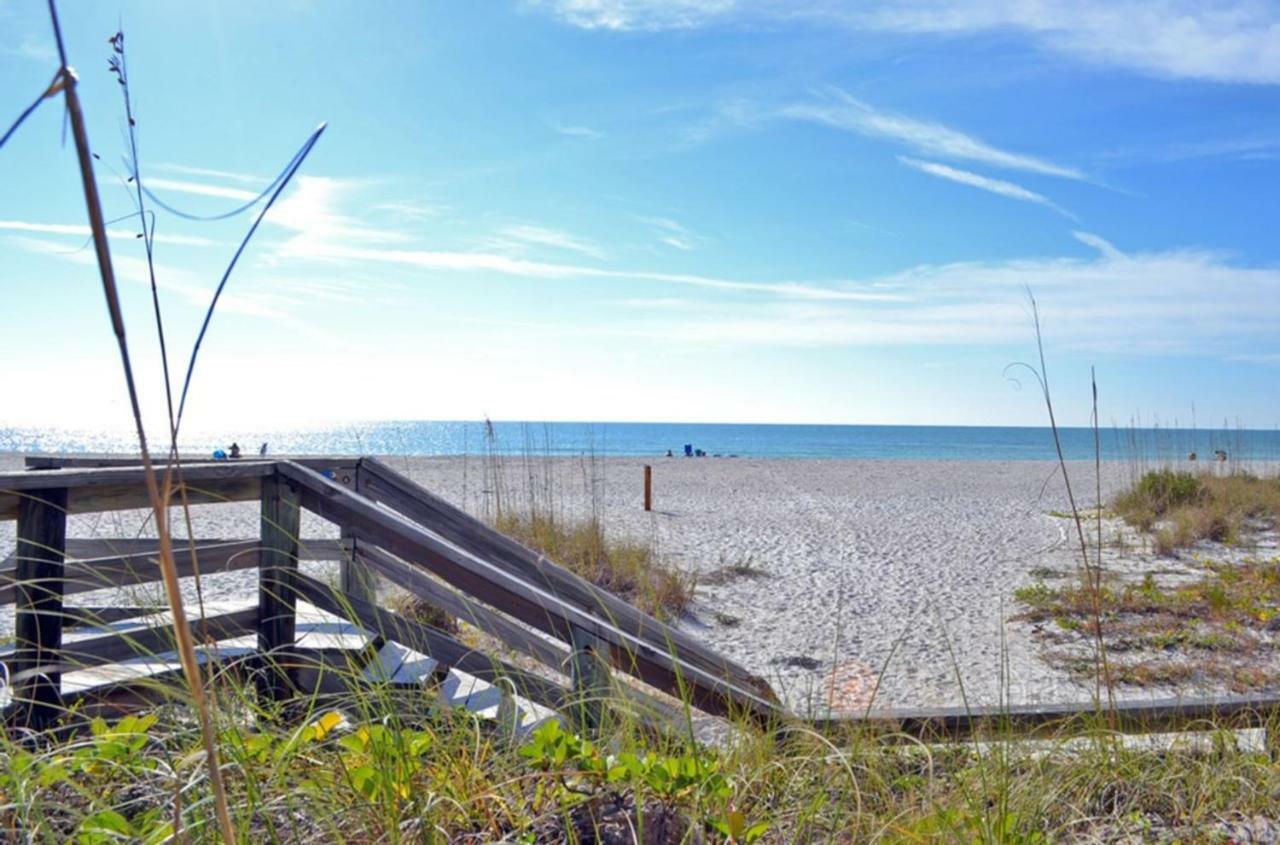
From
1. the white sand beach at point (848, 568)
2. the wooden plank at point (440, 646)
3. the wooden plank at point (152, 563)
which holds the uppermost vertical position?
the wooden plank at point (152, 563)

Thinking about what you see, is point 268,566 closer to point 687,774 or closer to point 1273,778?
point 687,774

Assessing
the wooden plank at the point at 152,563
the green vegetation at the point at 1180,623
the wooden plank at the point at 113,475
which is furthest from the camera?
the green vegetation at the point at 1180,623

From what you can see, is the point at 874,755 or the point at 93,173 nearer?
the point at 93,173

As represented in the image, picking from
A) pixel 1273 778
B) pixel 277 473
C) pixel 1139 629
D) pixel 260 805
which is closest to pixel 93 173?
pixel 260 805

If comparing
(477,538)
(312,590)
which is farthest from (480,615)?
(477,538)

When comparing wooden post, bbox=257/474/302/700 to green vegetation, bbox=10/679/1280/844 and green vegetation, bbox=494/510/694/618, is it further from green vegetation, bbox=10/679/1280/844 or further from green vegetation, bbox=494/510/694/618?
green vegetation, bbox=494/510/694/618

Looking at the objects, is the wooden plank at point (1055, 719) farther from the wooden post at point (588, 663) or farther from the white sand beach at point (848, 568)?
the wooden post at point (588, 663)

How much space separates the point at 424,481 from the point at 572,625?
1865 centimetres

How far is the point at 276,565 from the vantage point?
125 inches

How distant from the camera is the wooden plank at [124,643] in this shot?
2623 mm

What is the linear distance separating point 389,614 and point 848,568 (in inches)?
285

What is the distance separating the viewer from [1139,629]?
661 cm

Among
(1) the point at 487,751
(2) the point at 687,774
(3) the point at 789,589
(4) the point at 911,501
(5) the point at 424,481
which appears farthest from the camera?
(5) the point at 424,481

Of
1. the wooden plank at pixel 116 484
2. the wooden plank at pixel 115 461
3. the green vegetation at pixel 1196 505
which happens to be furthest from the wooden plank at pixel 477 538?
the green vegetation at pixel 1196 505
